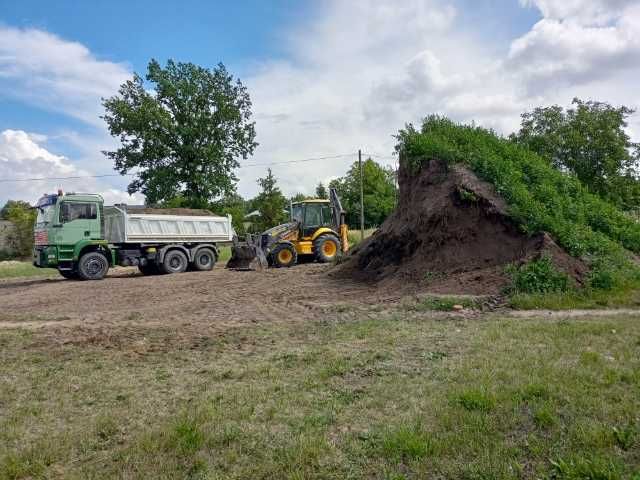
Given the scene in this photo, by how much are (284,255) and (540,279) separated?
1169cm

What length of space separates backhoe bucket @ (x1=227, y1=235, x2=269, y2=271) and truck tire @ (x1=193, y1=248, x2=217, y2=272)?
1.10 metres

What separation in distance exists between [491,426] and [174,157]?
111 feet

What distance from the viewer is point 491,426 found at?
4086 mm

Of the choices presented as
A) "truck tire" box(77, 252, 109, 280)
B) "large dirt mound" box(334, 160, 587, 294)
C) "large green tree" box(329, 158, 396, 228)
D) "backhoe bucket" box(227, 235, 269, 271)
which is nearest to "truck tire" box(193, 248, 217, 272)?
"backhoe bucket" box(227, 235, 269, 271)

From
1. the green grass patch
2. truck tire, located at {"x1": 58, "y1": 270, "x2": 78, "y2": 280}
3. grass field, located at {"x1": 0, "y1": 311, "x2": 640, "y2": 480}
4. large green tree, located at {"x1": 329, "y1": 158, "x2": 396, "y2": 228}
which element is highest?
large green tree, located at {"x1": 329, "y1": 158, "x2": 396, "y2": 228}

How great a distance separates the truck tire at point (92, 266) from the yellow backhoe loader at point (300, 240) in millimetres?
4953

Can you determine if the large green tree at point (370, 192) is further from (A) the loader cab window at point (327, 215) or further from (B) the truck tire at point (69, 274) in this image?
(B) the truck tire at point (69, 274)

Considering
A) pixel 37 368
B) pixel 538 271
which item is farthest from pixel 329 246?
pixel 37 368

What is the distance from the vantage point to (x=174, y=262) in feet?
69.8

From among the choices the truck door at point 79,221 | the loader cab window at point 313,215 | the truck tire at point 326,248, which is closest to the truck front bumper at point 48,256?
the truck door at point 79,221

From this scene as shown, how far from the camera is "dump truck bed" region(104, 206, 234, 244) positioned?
791 inches

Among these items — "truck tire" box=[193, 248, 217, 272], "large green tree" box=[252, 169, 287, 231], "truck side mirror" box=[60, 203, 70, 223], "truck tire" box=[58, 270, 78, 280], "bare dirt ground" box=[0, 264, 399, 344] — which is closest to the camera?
"bare dirt ground" box=[0, 264, 399, 344]

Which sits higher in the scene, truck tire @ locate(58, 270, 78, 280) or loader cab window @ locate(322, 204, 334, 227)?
loader cab window @ locate(322, 204, 334, 227)

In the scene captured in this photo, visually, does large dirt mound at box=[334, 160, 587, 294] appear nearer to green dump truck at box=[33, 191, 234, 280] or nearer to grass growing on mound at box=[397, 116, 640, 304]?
grass growing on mound at box=[397, 116, 640, 304]
